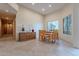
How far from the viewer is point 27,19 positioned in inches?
496

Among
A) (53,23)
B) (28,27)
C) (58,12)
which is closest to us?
(28,27)

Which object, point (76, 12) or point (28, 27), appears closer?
point (76, 12)

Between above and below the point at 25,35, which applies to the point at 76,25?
above

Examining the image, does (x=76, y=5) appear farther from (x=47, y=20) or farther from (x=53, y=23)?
(x=47, y=20)

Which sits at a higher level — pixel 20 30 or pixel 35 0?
pixel 35 0

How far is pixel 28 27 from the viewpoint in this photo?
12.7 meters

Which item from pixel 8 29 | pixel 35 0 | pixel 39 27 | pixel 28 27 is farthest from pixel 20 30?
pixel 8 29

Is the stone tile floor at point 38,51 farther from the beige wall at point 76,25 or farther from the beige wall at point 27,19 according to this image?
the beige wall at point 27,19

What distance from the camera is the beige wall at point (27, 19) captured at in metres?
11.3

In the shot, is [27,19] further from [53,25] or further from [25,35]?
[53,25]

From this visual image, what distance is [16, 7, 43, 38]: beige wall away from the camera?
1130cm

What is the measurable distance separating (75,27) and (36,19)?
7.58 metres

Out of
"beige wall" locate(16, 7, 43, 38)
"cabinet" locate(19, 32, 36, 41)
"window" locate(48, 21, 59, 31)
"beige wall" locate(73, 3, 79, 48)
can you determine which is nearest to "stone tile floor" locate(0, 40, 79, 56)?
"beige wall" locate(73, 3, 79, 48)

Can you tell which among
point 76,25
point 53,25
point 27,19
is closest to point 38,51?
point 76,25
